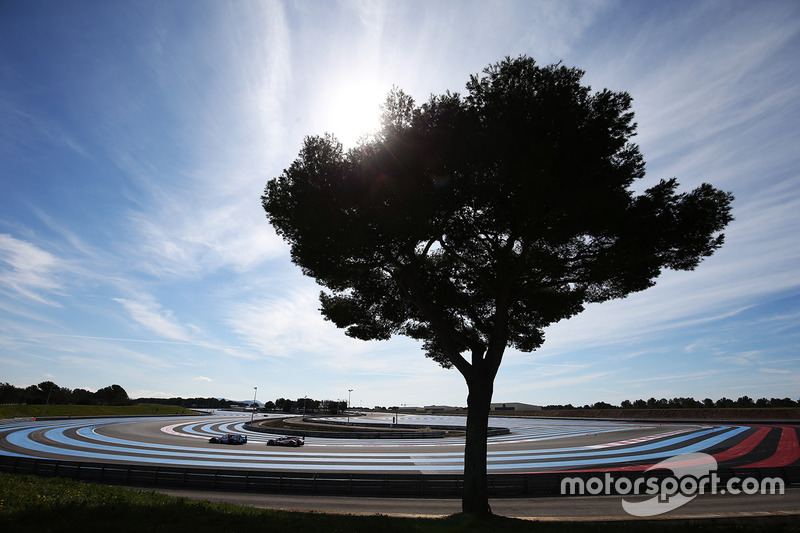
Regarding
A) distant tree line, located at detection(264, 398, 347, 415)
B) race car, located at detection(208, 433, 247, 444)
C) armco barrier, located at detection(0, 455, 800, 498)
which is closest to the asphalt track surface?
armco barrier, located at detection(0, 455, 800, 498)

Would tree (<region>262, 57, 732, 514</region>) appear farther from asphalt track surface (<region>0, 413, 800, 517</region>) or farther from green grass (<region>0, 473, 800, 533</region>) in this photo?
asphalt track surface (<region>0, 413, 800, 517</region>)

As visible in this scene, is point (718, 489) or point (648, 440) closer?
point (718, 489)

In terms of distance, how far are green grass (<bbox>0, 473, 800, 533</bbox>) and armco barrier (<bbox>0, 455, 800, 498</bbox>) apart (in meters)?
5.89

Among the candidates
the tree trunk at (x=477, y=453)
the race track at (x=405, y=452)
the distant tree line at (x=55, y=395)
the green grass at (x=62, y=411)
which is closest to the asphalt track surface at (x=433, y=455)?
the race track at (x=405, y=452)

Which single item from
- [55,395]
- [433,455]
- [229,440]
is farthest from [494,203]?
[55,395]

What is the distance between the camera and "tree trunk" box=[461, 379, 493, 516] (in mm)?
10891

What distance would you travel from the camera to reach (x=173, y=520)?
8305 millimetres

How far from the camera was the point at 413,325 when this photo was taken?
16438 millimetres

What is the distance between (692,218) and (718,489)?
11.9 meters

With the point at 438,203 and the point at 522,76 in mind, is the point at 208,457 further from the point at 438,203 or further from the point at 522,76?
the point at 522,76

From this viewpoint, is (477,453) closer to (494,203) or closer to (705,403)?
(494,203)

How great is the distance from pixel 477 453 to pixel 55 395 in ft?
374

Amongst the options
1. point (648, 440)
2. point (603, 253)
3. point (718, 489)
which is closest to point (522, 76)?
point (603, 253)

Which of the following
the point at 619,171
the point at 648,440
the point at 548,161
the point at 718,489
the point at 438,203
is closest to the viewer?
the point at 548,161
